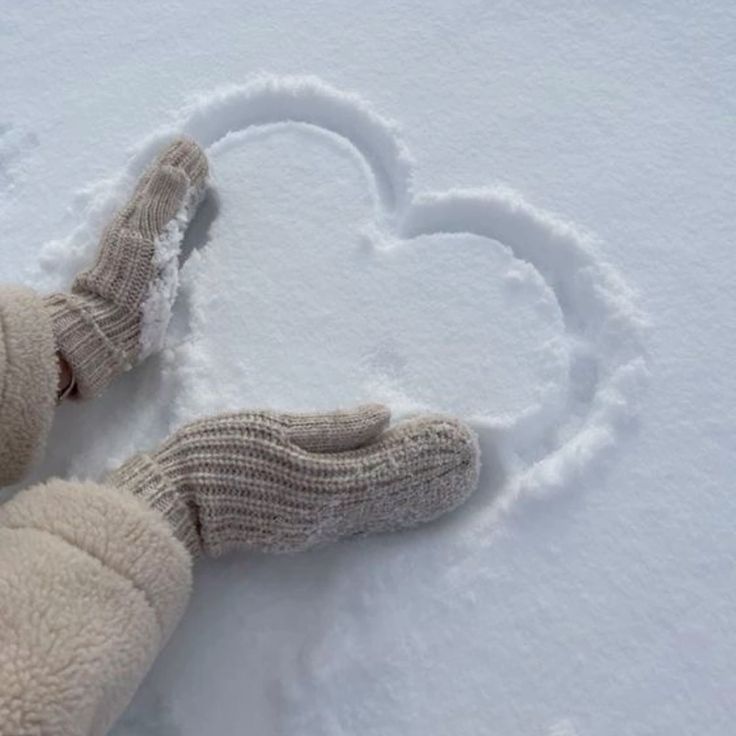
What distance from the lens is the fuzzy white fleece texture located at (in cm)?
102

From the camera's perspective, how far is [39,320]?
0.92 meters

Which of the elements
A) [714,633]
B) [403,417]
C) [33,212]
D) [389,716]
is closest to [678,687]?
[714,633]

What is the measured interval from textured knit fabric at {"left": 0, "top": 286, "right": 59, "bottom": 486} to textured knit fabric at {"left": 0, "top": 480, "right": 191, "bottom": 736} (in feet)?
0.21

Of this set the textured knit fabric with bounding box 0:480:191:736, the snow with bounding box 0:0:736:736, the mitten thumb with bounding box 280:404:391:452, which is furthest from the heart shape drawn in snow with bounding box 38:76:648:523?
the textured knit fabric with bounding box 0:480:191:736

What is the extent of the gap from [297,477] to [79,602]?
0.77 ft

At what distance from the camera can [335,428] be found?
944mm

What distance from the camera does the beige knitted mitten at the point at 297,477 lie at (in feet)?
2.97

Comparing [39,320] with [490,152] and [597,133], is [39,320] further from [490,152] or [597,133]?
[597,133]

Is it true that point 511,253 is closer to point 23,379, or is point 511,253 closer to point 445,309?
point 445,309

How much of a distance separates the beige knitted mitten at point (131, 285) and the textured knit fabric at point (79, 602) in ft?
0.54

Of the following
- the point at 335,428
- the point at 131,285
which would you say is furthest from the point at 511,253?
the point at 131,285

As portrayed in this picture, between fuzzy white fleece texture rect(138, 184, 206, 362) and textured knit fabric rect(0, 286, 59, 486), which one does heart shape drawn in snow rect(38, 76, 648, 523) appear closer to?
fuzzy white fleece texture rect(138, 184, 206, 362)

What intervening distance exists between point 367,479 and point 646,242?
41 cm

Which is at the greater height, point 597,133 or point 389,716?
point 597,133
